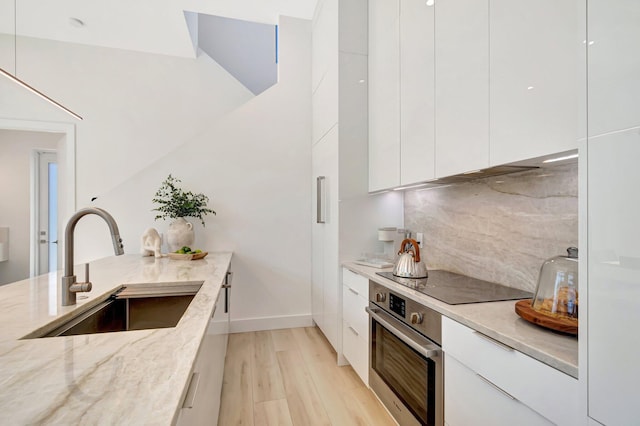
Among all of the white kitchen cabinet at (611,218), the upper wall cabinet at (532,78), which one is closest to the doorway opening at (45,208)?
the upper wall cabinet at (532,78)

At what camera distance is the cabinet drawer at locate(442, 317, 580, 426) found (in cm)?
75

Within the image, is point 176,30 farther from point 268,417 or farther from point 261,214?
point 268,417

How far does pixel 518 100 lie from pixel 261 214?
8.49 feet

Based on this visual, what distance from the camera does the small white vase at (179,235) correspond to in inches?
108

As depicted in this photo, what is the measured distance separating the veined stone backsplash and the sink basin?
1.59 m

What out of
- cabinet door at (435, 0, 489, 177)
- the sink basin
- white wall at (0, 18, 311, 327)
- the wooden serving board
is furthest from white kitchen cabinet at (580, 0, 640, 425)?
white wall at (0, 18, 311, 327)

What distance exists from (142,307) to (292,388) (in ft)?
3.86

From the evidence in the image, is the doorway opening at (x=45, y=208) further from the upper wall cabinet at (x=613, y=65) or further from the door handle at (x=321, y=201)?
the upper wall cabinet at (x=613, y=65)

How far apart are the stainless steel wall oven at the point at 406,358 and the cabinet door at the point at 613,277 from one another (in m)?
0.62

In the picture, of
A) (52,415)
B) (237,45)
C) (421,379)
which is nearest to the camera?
(52,415)

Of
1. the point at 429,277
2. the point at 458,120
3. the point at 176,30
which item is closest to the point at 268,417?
the point at 429,277

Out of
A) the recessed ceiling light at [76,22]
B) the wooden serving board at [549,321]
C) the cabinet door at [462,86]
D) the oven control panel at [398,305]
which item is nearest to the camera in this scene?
the wooden serving board at [549,321]

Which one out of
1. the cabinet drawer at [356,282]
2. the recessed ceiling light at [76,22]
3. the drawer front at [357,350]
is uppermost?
the recessed ceiling light at [76,22]

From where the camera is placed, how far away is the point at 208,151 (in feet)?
10.3
